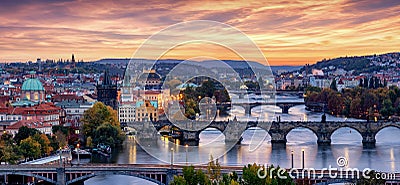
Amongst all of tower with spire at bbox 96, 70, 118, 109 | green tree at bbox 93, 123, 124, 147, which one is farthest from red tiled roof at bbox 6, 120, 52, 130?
tower with spire at bbox 96, 70, 118, 109

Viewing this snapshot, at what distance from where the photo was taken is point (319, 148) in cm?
1831

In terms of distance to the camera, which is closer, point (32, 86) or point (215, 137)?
point (215, 137)

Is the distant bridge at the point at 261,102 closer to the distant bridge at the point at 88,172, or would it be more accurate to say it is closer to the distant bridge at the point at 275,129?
the distant bridge at the point at 275,129

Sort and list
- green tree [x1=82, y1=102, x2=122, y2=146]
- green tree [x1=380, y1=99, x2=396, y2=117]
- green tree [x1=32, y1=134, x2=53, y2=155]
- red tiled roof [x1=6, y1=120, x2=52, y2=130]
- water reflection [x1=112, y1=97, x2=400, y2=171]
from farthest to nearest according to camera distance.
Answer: green tree [x1=380, y1=99, x2=396, y2=117] < green tree [x1=82, y1=102, x2=122, y2=146] < red tiled roof [x1=6, y1=120, x2=52, y2=130] < green tree [x1=32, y1=134, x2=53, y2=155] < water reflection [x1=112, y1=97, x2=400, y2=171]

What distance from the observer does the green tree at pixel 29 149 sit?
16344 mm

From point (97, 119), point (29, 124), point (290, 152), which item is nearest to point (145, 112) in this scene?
point (97, 119)

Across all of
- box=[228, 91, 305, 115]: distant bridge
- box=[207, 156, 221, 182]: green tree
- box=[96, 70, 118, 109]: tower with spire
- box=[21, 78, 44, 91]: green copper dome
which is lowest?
box=[207, 156, 221, 182]: green tree

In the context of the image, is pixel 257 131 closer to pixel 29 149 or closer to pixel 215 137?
pixel 215 137

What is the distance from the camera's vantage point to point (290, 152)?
57.0 feet

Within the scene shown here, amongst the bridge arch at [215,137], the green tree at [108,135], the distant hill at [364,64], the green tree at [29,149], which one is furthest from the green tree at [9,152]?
the distant hill at [364,64]

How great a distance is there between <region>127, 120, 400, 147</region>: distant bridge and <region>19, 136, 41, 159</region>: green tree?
471 cm

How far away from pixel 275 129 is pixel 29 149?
22.9 ft

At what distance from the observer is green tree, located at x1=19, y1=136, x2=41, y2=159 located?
16344 mm

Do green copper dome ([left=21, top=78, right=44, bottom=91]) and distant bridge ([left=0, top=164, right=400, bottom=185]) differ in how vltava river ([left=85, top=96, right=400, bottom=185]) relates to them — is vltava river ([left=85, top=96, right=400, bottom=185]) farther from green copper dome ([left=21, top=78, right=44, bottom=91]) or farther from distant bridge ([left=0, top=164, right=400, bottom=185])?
green copper dome ([left=21, top=78, right=44, bottom=91])
